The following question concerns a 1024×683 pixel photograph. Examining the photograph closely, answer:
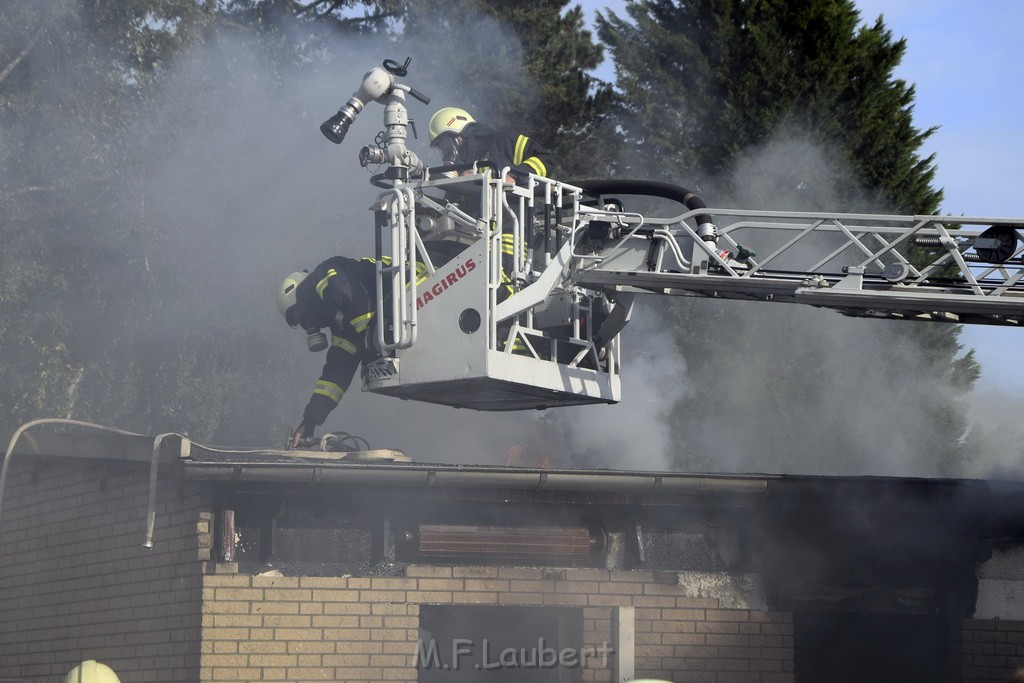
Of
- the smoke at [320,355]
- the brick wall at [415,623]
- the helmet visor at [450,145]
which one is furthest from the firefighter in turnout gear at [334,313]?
the smoke at [320,355]

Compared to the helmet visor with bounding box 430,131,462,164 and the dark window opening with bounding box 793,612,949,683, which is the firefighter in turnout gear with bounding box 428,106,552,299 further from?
the dark window opening with bounding box 793,612,949,683

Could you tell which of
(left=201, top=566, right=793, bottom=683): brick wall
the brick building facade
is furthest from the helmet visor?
(left=201, top=566, right=793, bottom=683): brick wall

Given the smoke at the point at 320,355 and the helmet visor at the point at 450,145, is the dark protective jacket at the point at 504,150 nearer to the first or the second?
the helmet visor at the point at 450,145

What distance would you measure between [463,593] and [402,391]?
1.29 meters

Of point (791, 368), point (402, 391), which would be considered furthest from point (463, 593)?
point (791, 368)

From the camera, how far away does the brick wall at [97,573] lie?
25.7ft

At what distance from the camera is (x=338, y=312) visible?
28.1ft

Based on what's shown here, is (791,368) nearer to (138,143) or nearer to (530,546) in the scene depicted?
(138,143)

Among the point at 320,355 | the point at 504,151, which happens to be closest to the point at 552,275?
the point at 504,151

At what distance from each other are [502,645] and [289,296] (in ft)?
10.4

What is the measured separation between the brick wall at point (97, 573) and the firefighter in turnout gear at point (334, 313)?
121 centimetres

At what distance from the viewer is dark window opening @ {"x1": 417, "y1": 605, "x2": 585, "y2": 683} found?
26.6ft

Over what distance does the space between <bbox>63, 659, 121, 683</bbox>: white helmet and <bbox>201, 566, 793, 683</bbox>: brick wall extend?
0.52 metres

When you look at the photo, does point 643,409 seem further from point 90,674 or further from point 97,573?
point 90,674
